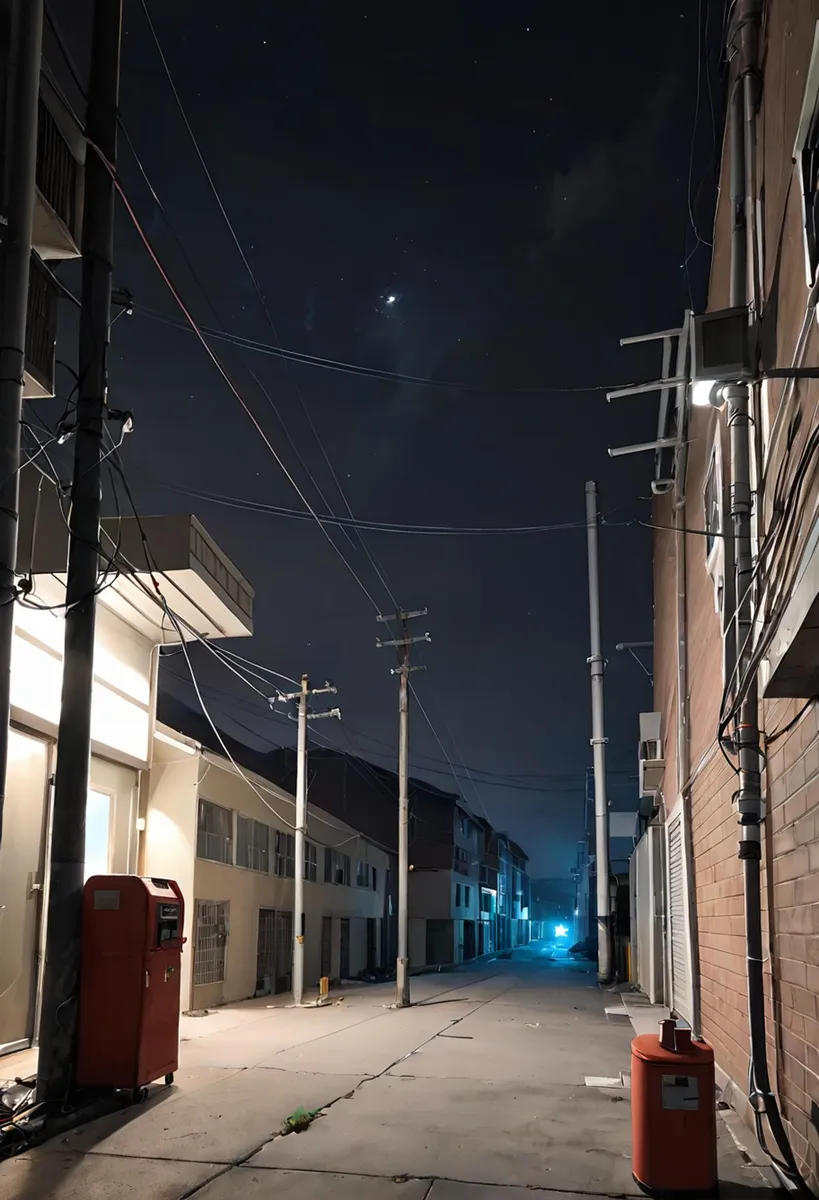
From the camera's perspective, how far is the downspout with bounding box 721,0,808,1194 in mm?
6918

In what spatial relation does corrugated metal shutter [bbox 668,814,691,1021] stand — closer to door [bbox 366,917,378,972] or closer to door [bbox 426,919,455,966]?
door [bbox 366,917,378,972]

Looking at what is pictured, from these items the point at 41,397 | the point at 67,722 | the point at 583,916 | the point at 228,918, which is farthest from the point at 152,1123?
the point at 583,916

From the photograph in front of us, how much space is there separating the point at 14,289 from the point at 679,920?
12.0 metres

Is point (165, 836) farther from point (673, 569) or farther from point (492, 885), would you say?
point (492, 885)

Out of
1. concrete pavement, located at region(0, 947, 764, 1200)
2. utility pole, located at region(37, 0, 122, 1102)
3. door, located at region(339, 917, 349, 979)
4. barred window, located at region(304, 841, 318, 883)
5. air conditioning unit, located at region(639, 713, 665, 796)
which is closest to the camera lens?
concrete pavement, located at region(0, 947, 764, 1200)

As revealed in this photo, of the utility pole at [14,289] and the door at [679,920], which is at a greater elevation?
the utility pole at [14,289]

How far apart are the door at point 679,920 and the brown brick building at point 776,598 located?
3.72 feet

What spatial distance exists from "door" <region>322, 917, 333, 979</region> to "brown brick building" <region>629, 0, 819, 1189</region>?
19986 millimetres

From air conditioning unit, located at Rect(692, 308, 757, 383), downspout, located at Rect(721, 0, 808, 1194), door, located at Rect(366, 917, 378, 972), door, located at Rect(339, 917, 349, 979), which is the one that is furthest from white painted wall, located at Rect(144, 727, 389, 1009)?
air conditioning unit, located at Rect(692, 308, 757, 383)

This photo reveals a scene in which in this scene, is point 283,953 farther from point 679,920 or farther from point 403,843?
point 679,920

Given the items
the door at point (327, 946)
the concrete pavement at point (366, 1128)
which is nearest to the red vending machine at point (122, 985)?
the concrete pavement at point (366, 1128)

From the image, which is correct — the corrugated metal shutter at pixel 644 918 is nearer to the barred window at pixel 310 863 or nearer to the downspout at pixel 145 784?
the barred window at pixel 310 863

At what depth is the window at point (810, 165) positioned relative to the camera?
480 cm

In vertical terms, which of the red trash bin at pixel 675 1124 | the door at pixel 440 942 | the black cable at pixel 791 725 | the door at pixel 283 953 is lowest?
the door at pixel 440 942
